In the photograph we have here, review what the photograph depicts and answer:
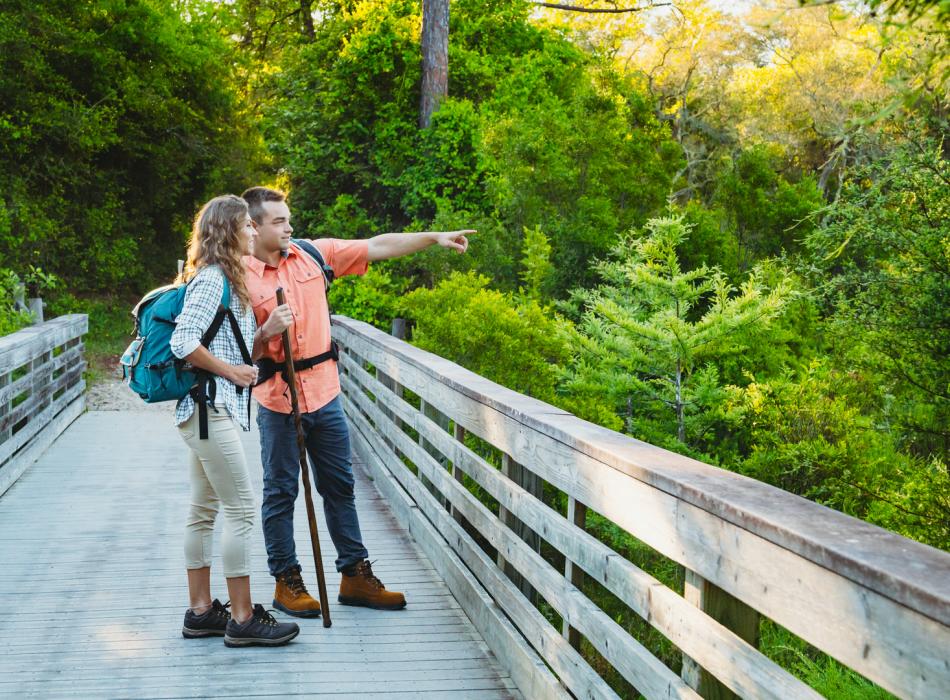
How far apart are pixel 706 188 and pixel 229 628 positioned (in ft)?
94.0

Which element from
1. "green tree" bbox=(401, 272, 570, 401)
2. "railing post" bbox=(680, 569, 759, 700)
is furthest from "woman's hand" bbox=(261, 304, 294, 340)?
"green tree" bbox=(401, 272, 570, 401)

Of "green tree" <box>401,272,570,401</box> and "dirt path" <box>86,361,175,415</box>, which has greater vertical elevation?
"green tree" <box>401,272,570,401</box>

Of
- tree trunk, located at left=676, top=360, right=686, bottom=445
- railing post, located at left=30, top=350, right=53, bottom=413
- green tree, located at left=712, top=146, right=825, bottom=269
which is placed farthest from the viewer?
green tree, located at left=712, top=146, right=825, bottom=269

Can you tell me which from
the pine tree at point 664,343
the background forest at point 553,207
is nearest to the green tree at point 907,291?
the background forest at point 553,207

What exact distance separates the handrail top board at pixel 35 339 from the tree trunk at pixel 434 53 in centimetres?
702

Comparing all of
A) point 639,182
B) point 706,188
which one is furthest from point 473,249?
point 706,188

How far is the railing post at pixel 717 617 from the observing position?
2.32m

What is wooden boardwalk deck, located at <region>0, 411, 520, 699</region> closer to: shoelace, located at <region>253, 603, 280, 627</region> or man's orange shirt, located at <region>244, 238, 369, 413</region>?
shoelace, located at <region>253, 603, 280, 627</region>

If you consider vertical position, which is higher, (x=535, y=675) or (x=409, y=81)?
(x=409, y=81)

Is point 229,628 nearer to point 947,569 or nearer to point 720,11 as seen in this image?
point 947,569

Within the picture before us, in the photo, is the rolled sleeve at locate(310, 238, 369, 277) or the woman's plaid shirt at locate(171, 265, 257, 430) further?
the rolled sleeve at locate(310, 238, 369, 277)

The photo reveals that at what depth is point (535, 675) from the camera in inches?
142

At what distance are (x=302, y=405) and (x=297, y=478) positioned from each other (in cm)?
36

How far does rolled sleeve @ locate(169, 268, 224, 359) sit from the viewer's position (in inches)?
154
